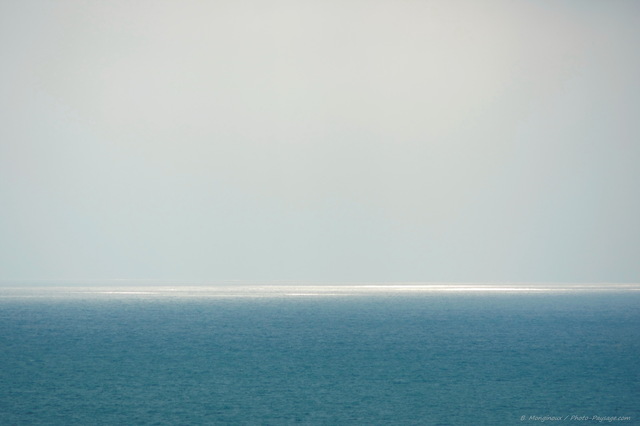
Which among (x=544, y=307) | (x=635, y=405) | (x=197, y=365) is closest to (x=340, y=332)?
(x=197, y=365)

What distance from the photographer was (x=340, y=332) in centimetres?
11312

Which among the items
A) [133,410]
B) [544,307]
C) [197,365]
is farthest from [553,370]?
[544,307]

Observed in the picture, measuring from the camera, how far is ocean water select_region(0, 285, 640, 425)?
5459 cm

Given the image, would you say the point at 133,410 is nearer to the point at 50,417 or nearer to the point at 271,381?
the point at 50,417

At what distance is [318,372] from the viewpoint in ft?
240

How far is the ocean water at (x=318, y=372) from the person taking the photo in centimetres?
5459

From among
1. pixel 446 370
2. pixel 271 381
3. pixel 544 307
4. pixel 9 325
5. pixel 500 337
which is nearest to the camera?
pixel 271 381

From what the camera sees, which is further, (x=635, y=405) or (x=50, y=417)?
(x=635, y=405)

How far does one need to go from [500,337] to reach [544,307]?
8104 cm

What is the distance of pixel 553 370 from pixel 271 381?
2516 centimetres

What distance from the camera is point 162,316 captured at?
487 ft

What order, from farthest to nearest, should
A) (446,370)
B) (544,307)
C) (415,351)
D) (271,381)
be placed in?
1. (544,307)
2. (415,351)
3. (446,370)
4. (271,381)

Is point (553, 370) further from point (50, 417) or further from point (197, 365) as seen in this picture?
point (50, 417)

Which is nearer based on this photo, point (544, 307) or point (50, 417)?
point (50, 417)
